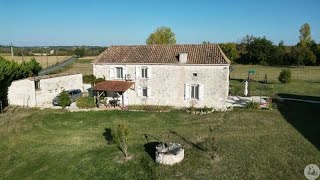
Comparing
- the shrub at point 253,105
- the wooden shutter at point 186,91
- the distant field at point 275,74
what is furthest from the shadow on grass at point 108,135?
the distant field at point 275,74

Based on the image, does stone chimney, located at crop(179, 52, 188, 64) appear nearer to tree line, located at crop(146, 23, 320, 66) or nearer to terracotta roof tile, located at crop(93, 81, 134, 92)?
terracotta roof tile, located at crop(93, 81, 134, 92)

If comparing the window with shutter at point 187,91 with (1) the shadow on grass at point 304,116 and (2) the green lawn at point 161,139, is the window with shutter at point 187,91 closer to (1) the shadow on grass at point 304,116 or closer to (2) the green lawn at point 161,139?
(2) the green lawn at point 161,139

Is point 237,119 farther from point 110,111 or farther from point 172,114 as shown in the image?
point 110,111

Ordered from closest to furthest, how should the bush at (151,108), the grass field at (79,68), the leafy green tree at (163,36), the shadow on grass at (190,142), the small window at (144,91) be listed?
1. the shadow on grass at (190,142)
2. the bush at (151,108)
3. the small window at (144,91)
4. the grass field at (79,68)
5. the leafy green tree at (163,36)

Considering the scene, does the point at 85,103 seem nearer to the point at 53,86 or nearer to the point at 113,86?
the point at 113,86

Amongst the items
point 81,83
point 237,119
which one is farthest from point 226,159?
point 81,83

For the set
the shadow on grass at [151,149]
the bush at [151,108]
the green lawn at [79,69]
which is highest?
the green lawn at [79,69]

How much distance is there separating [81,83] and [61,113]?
1057 centimetres

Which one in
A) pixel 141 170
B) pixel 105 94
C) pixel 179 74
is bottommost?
pixel 141 170

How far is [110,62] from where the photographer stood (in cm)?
3106

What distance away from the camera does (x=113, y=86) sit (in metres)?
29.3

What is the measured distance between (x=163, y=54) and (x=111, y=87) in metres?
6.24

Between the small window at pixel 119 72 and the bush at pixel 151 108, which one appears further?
the small window at pixel 119 72

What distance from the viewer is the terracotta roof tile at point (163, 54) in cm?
2850
